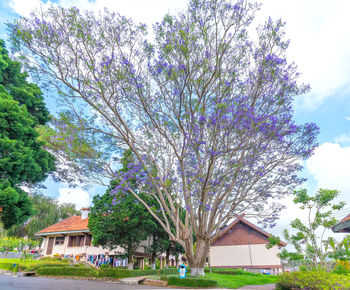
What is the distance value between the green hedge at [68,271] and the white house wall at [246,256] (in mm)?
17123

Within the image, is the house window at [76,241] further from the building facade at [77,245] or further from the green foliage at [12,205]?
the green foliage at [12,205]

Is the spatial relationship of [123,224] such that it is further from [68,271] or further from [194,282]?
[194,282]

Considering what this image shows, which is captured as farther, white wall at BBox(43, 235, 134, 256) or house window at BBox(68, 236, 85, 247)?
house window at BBox(68, 236, 85, 247)

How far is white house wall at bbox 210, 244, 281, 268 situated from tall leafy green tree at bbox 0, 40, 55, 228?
21.8 metres

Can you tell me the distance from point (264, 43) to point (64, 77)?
939 centimetres

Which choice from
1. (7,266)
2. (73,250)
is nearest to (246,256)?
(73,250)

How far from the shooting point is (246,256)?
2673 cm

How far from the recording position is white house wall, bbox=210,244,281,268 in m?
26.1

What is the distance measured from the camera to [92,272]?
1559 cm

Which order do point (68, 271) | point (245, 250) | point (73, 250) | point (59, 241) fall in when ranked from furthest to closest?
1. point (59, 241)
2. point (73, 250)
3. point (245, 250)
4. point (68, 271)

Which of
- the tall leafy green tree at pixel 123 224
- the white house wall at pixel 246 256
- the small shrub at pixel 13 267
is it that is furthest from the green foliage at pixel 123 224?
the white house wall at pixel 246 256

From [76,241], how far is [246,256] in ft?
64.3

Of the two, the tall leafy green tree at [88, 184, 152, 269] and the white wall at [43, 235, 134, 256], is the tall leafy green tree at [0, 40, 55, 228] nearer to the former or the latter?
the tall leafy green tree at [88, 184, 152, 269]

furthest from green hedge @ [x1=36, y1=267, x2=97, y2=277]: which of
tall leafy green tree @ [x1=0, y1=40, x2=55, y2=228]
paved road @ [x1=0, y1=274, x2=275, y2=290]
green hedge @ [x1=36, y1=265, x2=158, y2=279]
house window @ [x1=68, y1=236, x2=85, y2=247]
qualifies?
house window @ [x1=68, y1=236, x2=85, y2=247]
